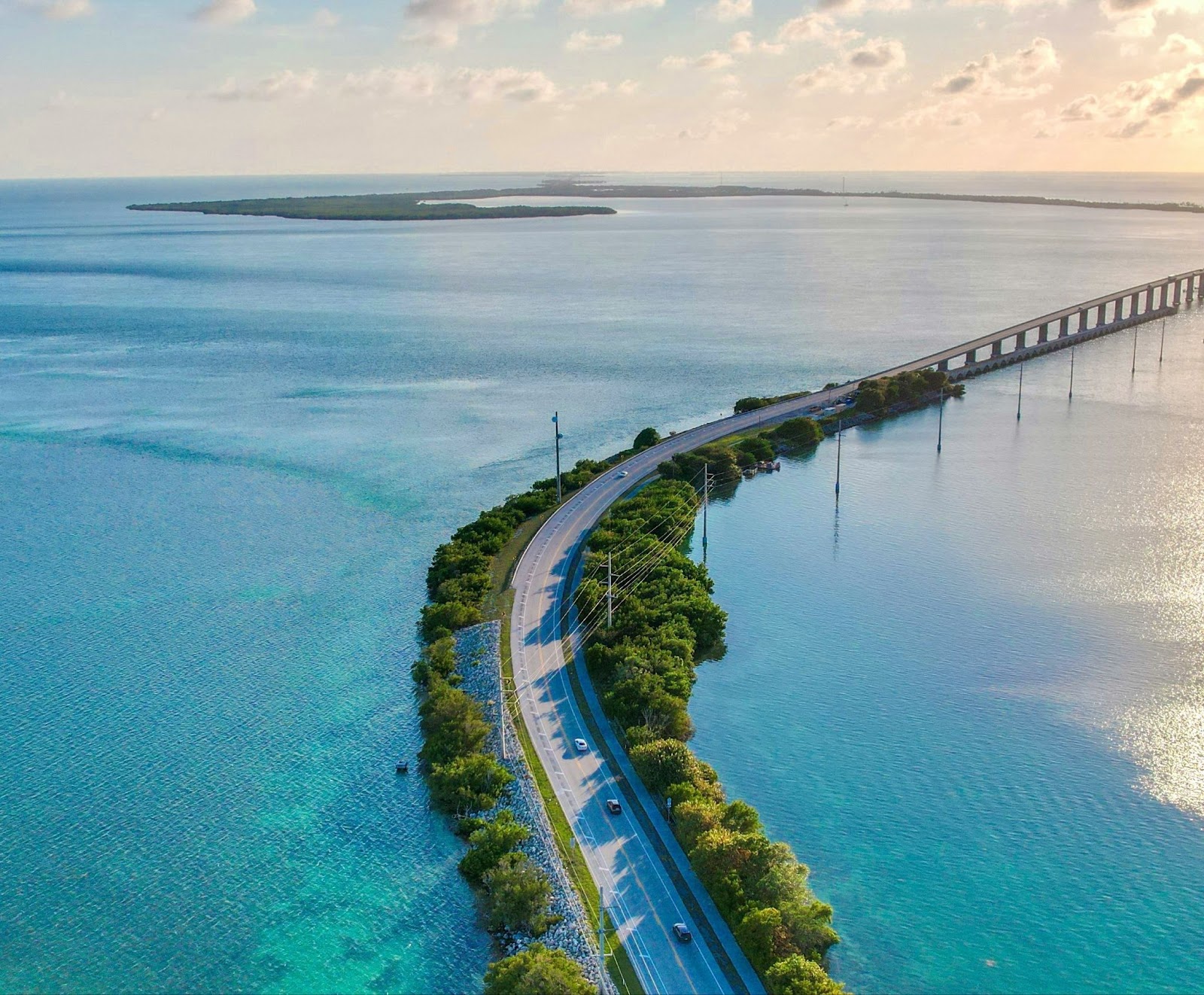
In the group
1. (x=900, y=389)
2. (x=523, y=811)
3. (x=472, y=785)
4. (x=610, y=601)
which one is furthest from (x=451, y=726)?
(x=900, y=389)

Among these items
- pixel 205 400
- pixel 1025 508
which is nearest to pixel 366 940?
pixel 1025 508

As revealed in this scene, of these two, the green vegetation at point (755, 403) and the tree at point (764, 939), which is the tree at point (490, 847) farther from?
the green vegetation at point (755, 403)

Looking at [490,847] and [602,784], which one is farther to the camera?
[602,784]

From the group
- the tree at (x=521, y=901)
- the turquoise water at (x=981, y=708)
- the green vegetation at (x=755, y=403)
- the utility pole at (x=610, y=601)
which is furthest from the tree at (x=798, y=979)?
the green vegetation at (x=755, y=403)

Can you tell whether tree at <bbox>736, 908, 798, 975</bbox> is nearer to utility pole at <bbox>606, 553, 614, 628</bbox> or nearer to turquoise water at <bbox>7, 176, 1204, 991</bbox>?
turquoise water at <bbox>7, 176, 1204, 991</bbox>

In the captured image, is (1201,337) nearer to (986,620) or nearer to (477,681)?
(986,620)

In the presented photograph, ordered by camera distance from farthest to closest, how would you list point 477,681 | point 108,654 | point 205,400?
point 205,400
point 108,654
point 477,681

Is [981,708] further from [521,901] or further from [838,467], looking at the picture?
[838,467]

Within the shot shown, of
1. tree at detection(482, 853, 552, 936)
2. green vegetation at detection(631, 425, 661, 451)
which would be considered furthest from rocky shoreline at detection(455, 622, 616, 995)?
green vegetation at detection(631, 425, 661, 451)
